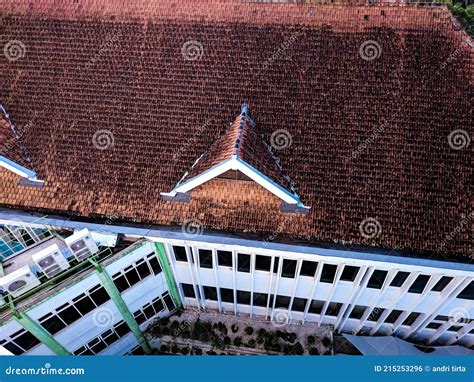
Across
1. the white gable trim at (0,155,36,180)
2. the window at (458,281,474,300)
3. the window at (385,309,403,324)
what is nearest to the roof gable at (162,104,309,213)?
the white gable trim at (0,155,36,180)

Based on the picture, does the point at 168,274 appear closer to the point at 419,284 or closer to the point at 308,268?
the point at 308,268

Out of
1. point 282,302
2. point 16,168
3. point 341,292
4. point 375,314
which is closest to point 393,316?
point 375,314

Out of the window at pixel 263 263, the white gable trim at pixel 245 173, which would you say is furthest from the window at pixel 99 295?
the window at pixel 263 263

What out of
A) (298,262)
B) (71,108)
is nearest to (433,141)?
(298,262)

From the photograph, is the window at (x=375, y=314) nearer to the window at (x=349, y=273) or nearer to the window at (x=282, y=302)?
the window at (x=349, y=273)

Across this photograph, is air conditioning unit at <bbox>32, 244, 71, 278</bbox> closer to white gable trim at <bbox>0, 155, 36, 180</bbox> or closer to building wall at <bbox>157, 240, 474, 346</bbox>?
white gable trim at <bbox>0, 155, 36, 180</bbox>

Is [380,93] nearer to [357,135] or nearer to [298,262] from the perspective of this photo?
[357,135]

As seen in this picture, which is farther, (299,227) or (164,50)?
(164,50)
